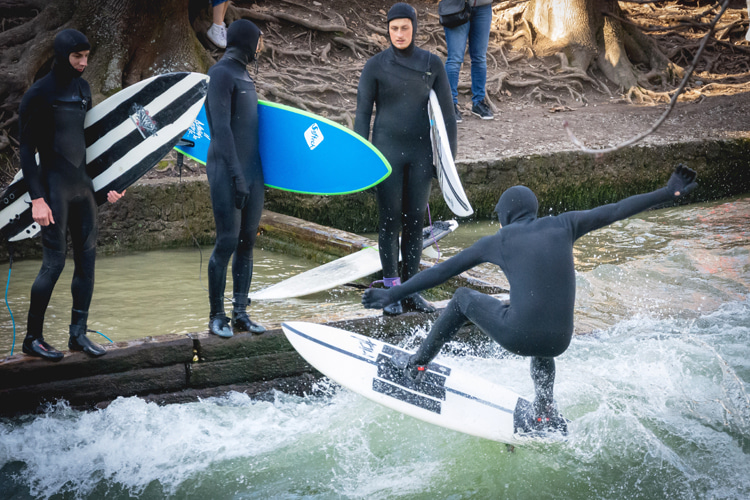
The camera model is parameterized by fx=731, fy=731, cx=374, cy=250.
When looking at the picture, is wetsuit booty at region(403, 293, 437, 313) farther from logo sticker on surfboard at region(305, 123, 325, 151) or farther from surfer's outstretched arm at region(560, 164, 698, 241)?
surfer's outstretched arm at region(560, 164, 698, 241)

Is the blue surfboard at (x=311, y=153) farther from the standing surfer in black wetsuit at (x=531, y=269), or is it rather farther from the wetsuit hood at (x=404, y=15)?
the standing surfer in black wetsuit at (x=531, y=269)

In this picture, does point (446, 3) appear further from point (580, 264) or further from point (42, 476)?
point (42, 476)

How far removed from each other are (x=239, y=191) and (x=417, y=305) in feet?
5.06


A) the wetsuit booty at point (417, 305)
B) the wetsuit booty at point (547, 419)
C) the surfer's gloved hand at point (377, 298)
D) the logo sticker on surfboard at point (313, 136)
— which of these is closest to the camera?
the surfer's gloved hand at point (377, 298)

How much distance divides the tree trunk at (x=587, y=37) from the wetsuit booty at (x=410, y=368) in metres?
11.2

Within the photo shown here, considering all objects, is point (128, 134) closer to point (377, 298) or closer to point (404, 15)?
point (404, 15)

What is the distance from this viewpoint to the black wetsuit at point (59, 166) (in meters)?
4.14

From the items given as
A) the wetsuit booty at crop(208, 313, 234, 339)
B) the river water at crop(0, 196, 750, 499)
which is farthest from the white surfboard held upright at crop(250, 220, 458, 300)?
the wetsuit booty at crop(208, 313, 234, 339)

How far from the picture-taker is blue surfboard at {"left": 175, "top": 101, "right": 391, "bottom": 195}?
16.0 feet

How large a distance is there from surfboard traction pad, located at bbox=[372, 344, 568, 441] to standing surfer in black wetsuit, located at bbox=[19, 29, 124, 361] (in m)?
1.70

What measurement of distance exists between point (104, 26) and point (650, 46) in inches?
421

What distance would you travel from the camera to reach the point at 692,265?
7.21 meters

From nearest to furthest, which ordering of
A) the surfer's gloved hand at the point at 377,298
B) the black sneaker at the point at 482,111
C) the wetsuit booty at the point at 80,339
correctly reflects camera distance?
the surfer's gloved hand at the point at 377,298, the wetsuit booty at the point at 80,339, the black sneaker at the point at 482,111

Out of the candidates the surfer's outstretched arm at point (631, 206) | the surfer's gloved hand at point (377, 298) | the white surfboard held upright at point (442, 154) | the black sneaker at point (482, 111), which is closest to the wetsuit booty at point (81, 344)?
the surfer's gloved hand at point (377, 298)
